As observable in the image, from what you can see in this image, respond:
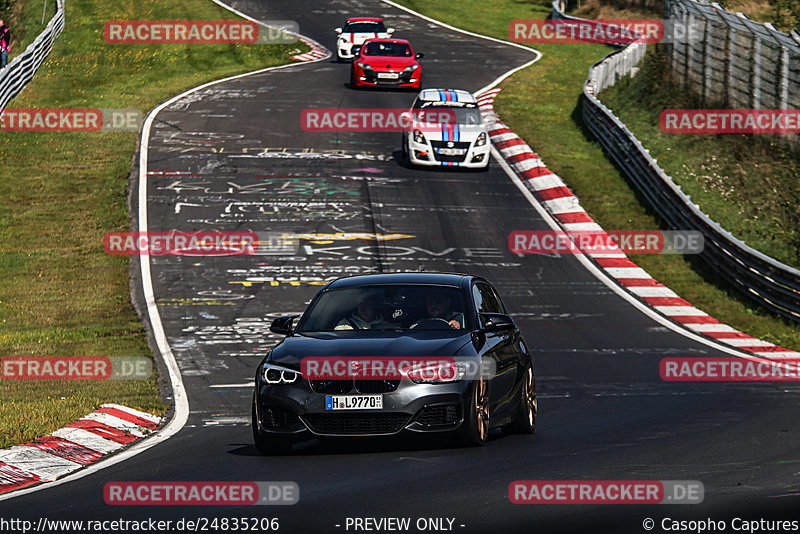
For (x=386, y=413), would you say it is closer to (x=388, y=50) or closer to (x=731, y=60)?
(x=731, y=60)

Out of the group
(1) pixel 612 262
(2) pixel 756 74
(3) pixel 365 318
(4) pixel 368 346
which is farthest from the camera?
(2) pixel 756 74

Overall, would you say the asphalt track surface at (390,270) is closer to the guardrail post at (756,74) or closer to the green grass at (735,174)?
the green grass at (735,174)

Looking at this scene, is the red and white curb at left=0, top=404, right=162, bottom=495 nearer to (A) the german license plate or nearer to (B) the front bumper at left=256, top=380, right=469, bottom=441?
(B) the front bumper at left=256, top=380, right=469, bottom=441

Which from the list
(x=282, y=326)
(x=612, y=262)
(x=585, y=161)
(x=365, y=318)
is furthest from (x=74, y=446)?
(x=585, y=161)

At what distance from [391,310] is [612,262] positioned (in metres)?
13.0

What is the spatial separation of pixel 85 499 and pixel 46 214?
1802cm

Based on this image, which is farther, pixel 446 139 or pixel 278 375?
pixel 446 139

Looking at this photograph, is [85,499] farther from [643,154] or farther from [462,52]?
[462,52]

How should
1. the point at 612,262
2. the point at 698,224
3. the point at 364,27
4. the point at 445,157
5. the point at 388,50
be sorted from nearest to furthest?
the point at 698,224 → the point at 612,262 → the point at 445,157 → the point at 388,50 → the point at 364,27

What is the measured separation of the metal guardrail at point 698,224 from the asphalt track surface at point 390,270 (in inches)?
86.8

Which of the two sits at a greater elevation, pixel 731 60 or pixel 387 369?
pixel 387 369

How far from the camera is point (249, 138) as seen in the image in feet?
105

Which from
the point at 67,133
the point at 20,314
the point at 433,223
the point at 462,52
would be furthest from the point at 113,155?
the point at 462,52

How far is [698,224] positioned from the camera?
2261 centimetres
